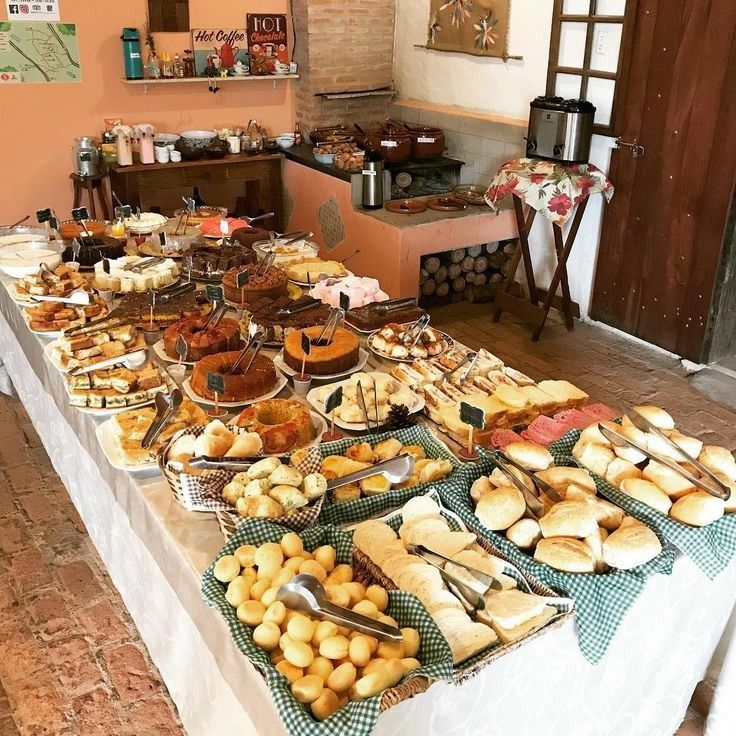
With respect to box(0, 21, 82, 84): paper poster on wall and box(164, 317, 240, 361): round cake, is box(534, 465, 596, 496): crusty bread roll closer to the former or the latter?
box(164, 317, 240, 361): round cake

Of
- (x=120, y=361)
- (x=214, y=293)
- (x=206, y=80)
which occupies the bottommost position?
(x=120, y=361)

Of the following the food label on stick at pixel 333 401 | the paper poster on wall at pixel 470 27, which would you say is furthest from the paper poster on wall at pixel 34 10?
the food label on stick at pixel 333 401

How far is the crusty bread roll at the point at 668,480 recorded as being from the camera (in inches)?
70.0

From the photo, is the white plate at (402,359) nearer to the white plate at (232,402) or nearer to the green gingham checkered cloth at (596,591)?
the white plate at (232,402)

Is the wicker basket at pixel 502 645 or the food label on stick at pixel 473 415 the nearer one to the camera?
the wicker basket at pixel 502 645

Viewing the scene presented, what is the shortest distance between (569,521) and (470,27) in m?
5.01

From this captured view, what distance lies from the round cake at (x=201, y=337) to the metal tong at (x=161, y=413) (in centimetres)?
41

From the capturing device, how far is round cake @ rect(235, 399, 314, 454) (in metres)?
2.07

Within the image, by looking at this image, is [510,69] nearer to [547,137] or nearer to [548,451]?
[547,137]

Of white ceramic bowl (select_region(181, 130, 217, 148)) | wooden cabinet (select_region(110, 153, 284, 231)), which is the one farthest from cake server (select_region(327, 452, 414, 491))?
white ceramic bowl (select_region(181, 130, 217, 148))

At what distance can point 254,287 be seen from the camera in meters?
3.16

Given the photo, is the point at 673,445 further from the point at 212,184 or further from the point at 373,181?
the point at 212,184

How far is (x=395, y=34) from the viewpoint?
6.59 m

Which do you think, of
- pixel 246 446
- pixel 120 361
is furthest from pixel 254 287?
pixel 246 446
